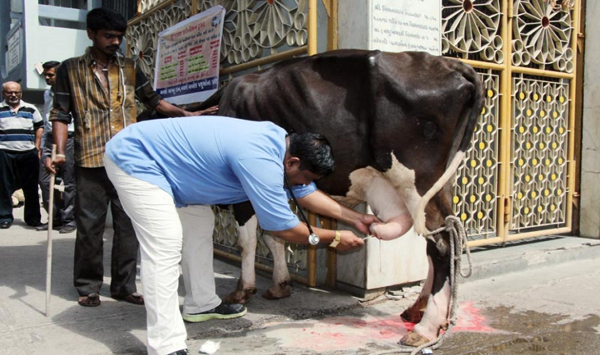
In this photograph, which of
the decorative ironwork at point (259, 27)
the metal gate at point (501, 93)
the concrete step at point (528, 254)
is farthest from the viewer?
the concrete step at point (528, 254)

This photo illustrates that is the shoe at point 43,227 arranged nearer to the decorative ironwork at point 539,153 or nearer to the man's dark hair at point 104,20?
the man's dark hair at point 104,20

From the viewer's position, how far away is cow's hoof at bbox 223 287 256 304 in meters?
4.10

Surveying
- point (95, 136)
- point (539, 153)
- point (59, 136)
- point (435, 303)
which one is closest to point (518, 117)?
point (539, 153)

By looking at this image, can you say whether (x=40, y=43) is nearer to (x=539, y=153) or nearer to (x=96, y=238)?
(x=96, y=238)

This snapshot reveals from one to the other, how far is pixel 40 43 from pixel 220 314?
14.3m

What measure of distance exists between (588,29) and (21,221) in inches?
294

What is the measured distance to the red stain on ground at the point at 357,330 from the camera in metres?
3.42

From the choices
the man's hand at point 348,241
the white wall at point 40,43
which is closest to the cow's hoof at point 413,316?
the man's hand at point 348,241

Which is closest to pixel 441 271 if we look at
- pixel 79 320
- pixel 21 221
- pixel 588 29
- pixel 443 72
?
pixel 443 72

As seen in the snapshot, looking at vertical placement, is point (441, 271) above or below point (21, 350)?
above

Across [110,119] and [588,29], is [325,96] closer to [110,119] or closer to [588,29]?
[110,119]

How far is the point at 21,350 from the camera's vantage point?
126 inches

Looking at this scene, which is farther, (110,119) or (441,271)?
(110,119)

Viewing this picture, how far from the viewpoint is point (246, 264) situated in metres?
4.18
